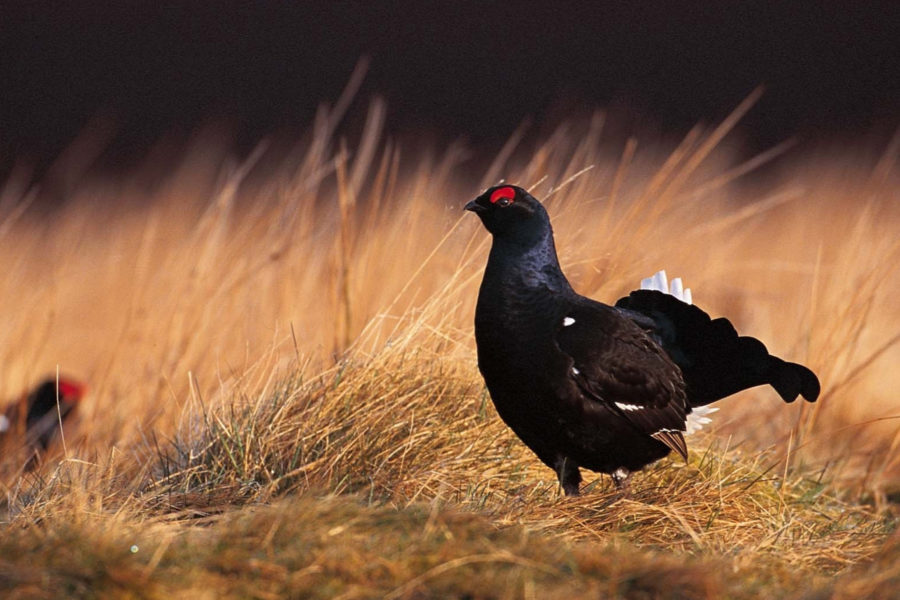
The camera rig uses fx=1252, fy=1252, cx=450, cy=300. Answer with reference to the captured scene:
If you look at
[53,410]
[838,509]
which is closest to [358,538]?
[838,509]

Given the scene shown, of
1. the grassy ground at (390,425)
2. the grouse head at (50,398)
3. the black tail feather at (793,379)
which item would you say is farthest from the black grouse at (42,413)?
the black tail feather at (793,379)

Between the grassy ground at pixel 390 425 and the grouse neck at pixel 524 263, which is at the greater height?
the grouse neck at pixel 524 263

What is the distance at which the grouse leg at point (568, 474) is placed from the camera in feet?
10.1

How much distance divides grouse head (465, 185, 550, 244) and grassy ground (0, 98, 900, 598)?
0.39 m

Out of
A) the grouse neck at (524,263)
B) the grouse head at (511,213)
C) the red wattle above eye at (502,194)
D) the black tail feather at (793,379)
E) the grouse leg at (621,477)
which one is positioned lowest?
the grouse leg at (621,477)

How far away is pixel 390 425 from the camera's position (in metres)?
3.28

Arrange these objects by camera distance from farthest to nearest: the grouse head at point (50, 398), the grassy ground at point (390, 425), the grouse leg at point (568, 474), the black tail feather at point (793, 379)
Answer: the grouse head at point (50, 398)
the black tail feather at point (793, 379)
the grouse leg at point (568, 474)
the grassy ground at point (390, 425)

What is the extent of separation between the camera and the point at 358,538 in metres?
2.26

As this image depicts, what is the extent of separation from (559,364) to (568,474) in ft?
1.05

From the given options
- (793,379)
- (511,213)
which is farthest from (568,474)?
(793,379)

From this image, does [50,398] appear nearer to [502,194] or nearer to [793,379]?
[502,194]

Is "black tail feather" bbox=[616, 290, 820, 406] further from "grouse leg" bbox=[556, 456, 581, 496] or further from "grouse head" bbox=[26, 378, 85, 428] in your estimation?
"grouse head" bbox=[26, 378, 85, 428]

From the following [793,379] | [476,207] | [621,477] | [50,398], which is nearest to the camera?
[476,207]

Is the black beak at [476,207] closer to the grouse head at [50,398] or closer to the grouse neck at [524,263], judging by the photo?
the grouse neck at [524,263]
